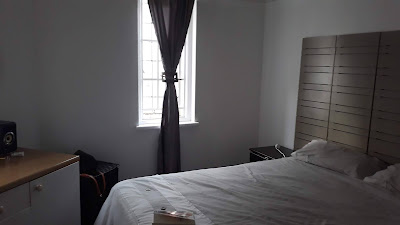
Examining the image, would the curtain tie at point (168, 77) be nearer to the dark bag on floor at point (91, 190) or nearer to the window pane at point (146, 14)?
the window pane at point (146, 14)

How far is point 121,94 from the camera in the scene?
315 cm

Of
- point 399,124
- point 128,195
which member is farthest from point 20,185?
point 399,124

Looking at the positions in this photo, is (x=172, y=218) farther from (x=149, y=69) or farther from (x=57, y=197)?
(x=149, y=69)

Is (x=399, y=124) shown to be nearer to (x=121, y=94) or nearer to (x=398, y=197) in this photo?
(x=398, y=197)

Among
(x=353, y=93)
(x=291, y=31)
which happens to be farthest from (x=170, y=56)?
(x=353, y=93)

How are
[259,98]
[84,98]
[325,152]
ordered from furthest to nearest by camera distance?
[259,98] < [84,98] < [325,152]

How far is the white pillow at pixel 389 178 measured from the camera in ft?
6.97

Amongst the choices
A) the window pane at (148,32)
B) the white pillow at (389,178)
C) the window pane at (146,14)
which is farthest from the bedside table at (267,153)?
the window pane at (146,14)

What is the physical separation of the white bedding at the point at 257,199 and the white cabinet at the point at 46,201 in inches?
10.2

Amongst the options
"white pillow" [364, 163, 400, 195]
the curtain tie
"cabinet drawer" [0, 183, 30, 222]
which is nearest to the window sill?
the curtain tie

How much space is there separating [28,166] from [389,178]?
97.6 inches

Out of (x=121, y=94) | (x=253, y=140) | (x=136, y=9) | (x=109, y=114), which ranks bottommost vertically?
(x=253, y=140)

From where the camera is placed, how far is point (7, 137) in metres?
2.22

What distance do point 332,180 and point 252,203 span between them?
0.78m
